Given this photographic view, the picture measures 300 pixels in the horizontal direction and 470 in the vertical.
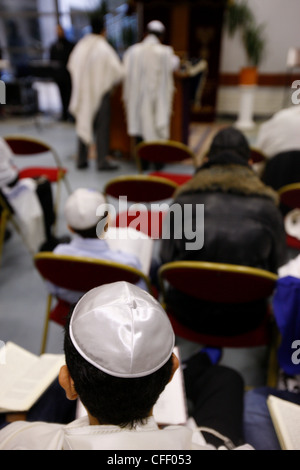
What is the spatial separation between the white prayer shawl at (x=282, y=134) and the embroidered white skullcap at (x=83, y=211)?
1.45 meters

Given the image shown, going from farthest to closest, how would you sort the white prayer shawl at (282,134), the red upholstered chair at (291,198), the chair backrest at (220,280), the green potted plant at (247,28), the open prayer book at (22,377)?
the green potted plant at (247,28) < the white prayer shawl at (282,134) < the red upholstered chair at (291,198) < the chair backrest at (220,280) < the open prayer book at (22,377)

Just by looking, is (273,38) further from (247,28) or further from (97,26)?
(97,26)

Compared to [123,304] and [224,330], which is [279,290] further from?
[123,304]

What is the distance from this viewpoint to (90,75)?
379 cm

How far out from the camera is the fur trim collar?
132 cm

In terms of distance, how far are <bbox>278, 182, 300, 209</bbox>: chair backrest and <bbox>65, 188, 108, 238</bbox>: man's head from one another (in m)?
1.02

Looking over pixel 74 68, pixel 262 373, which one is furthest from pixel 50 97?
pixel 262 373

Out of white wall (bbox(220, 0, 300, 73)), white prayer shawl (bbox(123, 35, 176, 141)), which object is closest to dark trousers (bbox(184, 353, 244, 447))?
white prayer shawl (bbox(123, 35, 176, 141))

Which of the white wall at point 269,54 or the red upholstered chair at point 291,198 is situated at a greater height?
the white wall at point 269,54

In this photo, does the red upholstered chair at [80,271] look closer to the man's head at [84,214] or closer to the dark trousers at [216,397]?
the man's head at [84,214]

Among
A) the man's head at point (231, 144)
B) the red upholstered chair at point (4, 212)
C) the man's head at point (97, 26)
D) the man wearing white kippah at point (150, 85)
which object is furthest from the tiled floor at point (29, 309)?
the man's head at point (97, 26)

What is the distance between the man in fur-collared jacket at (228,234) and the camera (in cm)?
125

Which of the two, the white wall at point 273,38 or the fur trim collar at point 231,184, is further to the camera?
the white wall at point 273,38

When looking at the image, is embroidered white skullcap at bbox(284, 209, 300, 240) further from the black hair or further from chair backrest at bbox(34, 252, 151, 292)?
the black hair
